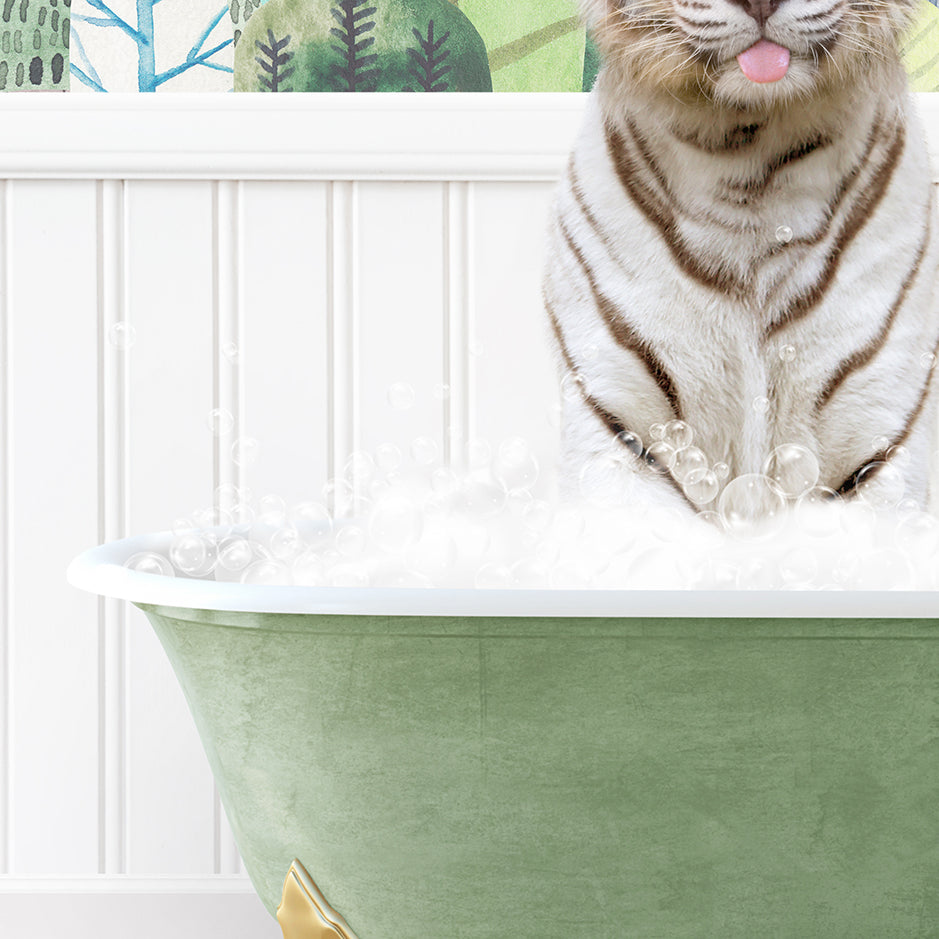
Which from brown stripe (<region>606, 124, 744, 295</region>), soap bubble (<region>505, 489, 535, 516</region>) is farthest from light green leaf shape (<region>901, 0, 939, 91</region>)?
soap bubble (<region>505, 489, 535, 516</region>)

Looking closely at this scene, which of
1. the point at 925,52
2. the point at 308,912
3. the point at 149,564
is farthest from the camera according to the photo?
the point at 925,52

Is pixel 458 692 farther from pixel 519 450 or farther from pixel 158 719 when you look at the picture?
pixel 158 719

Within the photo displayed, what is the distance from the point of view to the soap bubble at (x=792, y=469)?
1024mm

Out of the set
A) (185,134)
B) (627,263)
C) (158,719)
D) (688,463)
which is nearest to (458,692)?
(688,463)

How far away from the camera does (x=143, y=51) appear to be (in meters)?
1.23

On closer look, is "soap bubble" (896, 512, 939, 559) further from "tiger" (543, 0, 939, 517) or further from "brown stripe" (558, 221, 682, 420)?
"brown stripe" (558, 221, 682, 420)

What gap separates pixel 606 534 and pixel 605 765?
1.15ft

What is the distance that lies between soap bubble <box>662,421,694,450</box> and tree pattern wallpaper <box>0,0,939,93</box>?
491 mm

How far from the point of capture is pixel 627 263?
1062mm

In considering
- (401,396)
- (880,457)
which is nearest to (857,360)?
(880,457)

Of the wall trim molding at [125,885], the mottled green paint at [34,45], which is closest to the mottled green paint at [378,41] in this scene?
the mottled green paint at [34,45]

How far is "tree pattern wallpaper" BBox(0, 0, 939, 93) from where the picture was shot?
1208 mm

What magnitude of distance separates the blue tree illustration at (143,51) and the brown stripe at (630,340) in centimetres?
58

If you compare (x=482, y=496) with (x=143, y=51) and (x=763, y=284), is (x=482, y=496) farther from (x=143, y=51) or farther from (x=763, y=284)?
(x=143, y=51)
